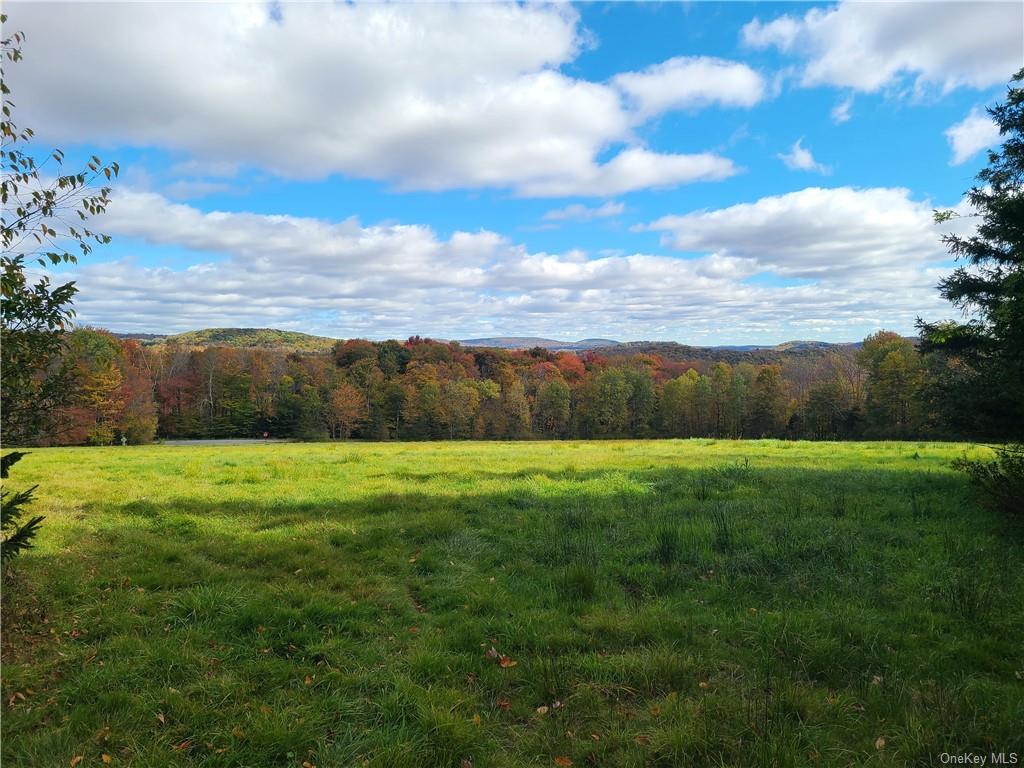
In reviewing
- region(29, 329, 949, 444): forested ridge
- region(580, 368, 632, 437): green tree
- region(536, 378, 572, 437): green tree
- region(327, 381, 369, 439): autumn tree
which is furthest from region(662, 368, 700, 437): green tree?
region(327, 381, 369, 439): autumn tree

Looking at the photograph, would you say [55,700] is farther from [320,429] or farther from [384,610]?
[320,429]

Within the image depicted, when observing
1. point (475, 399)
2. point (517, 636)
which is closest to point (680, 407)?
point (475, 399)

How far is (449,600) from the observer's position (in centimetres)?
595

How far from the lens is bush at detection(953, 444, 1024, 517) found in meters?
8.42

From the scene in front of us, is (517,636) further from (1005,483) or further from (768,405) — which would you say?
(768,405)

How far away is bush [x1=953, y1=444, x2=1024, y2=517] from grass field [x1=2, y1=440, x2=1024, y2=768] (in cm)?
41

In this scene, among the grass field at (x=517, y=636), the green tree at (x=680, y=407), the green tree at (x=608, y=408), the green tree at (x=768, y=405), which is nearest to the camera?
the grass field at (x=517, y=636)

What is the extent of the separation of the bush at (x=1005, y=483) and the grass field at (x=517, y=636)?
1.34ft

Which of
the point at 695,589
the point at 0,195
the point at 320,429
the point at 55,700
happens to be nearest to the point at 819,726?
the point at 695,589

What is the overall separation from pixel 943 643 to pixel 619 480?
8.31 metres

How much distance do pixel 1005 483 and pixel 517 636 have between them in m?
8.92

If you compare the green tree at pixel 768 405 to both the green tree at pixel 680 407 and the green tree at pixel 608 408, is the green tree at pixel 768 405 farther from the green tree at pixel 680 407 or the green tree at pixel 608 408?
the green tree at pixel 608 408

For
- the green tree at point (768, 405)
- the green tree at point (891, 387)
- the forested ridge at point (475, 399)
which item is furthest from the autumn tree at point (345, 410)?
the green tree at point (891, 387)

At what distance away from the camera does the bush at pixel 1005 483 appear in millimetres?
8422
